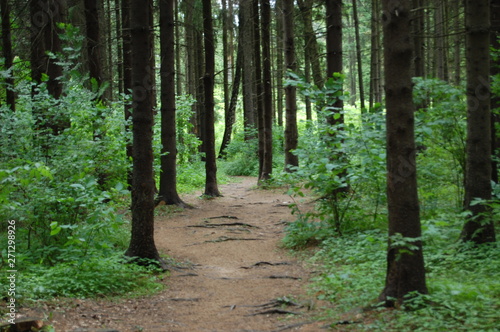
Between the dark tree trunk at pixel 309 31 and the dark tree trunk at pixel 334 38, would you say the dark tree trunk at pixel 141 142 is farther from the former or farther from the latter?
the dark tree trunk at pixel 309 31

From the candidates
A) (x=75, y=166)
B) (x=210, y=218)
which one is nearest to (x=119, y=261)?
(x=75, y=166)

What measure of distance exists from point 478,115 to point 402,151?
2464 millimetres

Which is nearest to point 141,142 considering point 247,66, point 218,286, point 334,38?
point 218,286

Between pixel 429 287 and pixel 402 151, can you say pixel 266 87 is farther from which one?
pixel 429 287

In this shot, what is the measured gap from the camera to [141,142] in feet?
23.8

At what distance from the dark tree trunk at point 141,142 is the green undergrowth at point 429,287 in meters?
2.95

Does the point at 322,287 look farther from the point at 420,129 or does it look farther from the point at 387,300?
the point at 420,129

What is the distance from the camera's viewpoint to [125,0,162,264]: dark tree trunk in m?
7.26

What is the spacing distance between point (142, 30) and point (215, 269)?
4382mm

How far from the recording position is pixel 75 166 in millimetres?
7078

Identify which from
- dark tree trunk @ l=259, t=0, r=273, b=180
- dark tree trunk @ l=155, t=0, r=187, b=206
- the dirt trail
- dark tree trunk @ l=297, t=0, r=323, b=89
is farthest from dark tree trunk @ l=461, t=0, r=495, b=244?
dark tree trunk @ l=259, t=0, r=273, b=180

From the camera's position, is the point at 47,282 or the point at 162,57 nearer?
the point at 47,282

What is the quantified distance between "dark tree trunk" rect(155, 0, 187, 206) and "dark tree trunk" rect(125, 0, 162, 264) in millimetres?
5224

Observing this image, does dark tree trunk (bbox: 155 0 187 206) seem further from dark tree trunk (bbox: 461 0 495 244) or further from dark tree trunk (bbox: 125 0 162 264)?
dark tree trunk (bbox: 461 0 495 244)
